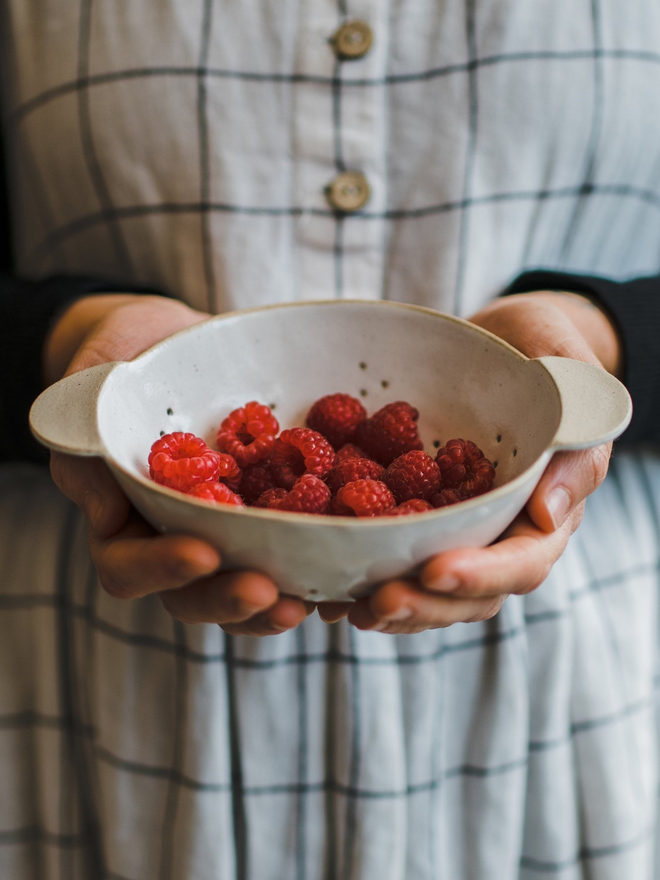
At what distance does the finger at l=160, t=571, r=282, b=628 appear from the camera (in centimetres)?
46

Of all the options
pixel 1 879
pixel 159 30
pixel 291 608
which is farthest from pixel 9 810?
pixel 159 30

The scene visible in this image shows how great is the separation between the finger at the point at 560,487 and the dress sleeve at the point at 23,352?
568 millimetres

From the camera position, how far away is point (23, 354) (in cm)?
78

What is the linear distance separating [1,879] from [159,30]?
108 cm

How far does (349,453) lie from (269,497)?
12 centimetres

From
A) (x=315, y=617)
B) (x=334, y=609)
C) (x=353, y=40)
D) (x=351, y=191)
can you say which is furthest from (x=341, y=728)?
(x=353, y=40)

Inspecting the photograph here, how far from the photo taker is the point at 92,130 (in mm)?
776

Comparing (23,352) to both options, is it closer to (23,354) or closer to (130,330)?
(23,354)

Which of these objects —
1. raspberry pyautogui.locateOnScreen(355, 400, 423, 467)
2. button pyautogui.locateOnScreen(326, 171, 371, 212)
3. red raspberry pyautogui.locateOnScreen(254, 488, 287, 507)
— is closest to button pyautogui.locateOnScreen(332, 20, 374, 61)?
button pyautogui.locateOnScreen(326, 171, 371, 212)

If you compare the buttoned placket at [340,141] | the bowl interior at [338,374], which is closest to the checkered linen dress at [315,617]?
the buttoned placket at [340,141]

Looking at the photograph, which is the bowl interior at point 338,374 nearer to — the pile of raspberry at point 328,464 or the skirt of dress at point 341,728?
the pile of raspberry at point 328,464

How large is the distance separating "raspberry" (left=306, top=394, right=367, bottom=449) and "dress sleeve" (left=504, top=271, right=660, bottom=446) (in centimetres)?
30

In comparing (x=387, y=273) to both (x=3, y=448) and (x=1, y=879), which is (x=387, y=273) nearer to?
(x=3, y=448)

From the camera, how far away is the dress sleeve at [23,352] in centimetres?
78
